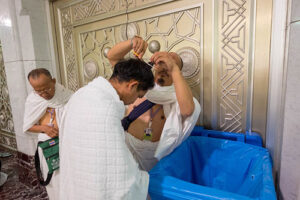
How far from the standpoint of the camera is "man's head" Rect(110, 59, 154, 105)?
0.87 m

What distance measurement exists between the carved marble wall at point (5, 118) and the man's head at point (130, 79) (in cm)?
273

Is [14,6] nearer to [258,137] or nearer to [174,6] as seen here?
[174,6]

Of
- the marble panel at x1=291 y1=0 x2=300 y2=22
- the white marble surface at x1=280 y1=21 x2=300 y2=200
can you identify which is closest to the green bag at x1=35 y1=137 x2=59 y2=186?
the white marble surface at x1=280 y1=21 x2=300 y2=200

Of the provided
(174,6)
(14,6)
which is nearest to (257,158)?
(174,6)

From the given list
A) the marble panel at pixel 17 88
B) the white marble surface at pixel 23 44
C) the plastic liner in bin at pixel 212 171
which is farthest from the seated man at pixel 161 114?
the marble panel at pixel 17 88

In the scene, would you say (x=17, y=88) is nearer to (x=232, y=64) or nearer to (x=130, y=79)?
(x=130, y=79)

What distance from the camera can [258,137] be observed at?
4.19ft

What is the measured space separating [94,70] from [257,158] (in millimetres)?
1726

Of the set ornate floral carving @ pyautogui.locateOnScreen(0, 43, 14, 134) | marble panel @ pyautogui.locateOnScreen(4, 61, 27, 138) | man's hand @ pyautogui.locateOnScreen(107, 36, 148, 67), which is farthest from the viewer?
ornate floral carving @ pyautogui.locateOnScreen(0, 43, 14, 134)

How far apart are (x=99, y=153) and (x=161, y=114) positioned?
672mm

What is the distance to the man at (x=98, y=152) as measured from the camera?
723mm

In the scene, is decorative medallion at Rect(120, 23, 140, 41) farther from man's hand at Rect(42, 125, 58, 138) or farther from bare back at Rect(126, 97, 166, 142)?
man's hand at Rect(42, 125, 58, 138)

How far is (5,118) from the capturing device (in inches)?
115

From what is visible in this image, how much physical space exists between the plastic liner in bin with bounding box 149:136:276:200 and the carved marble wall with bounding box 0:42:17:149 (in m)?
2.88
